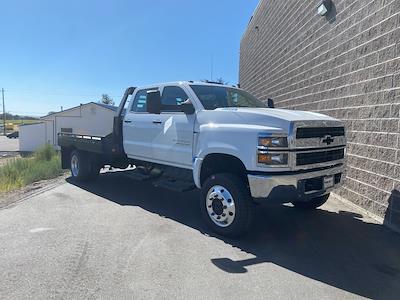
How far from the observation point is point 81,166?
9.59 metres

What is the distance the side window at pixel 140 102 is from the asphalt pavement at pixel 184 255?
1919 millimetres

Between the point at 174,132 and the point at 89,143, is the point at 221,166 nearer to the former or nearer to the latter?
the point at 174,132

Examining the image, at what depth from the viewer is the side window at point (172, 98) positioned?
6.65 metres

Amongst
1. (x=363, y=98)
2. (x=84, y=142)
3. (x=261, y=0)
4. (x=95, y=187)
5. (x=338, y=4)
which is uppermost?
(x=261, y=0)

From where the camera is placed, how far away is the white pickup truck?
4.94m

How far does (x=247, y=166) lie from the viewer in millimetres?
5078

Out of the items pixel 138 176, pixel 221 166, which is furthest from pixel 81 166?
pixel 221 166

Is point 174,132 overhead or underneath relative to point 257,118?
underneath

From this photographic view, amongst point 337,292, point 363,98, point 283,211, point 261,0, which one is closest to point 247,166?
point 337,292

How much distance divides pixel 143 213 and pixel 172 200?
1204mm

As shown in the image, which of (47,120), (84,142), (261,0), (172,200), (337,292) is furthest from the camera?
(47,120)

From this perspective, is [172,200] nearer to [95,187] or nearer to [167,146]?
[167,146]

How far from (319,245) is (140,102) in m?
4.41

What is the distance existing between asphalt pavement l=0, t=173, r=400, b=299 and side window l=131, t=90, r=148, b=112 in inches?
75.6
